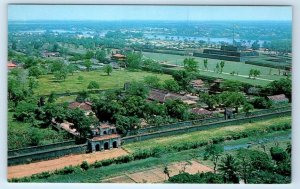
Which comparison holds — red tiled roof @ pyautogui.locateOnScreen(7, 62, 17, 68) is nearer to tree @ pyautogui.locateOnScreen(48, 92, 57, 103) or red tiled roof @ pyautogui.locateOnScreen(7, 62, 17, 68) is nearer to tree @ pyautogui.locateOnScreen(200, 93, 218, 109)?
tree @ pyautogui.locateOnScreen(48, 92, 57, 103)

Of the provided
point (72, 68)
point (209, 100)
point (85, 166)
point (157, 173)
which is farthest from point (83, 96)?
point (209, 100)

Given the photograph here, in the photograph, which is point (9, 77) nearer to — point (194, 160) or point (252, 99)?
point (194, 160)

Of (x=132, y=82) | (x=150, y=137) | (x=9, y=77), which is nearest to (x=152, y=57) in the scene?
(x=132, y=82)

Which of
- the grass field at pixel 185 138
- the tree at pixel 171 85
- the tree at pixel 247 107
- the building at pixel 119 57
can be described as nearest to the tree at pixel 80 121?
the grass field at pixel 185 138

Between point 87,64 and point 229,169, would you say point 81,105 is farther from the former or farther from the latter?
point 229,169

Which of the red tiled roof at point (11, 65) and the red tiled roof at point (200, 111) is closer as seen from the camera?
the red tiled roof at point (11, 65)

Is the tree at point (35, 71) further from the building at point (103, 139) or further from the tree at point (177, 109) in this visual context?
the tree at point (177, 109)
